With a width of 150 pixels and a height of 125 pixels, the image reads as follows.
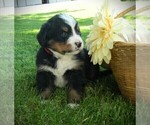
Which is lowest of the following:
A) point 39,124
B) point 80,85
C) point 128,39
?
point 39,124

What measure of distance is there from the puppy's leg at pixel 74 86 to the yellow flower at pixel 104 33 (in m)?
0.08

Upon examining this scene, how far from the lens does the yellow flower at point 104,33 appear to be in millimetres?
1198

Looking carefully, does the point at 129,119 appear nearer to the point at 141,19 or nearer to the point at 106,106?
the point at 106,106

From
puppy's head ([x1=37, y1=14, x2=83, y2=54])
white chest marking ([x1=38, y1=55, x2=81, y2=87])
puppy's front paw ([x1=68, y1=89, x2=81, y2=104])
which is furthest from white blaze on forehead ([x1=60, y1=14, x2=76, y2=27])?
puppy's front paw ([x1=68, y1=89, x2=81, y2=104])

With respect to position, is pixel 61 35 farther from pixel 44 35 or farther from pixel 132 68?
pixel 132 68

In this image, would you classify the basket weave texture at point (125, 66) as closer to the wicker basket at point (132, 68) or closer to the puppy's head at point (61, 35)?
the wicker basket at point (132, 68)

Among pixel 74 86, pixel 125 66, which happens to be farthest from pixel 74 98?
pixel 125 66

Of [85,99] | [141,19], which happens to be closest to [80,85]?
[85,99]

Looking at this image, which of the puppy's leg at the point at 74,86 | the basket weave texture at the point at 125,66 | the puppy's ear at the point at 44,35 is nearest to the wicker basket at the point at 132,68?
the basket weave texture at the point at 125,66

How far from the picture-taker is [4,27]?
4.19 ft

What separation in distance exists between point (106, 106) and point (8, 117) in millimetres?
346

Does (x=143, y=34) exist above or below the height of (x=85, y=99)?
above

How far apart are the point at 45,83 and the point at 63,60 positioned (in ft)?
0.35

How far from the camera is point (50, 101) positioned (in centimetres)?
126
